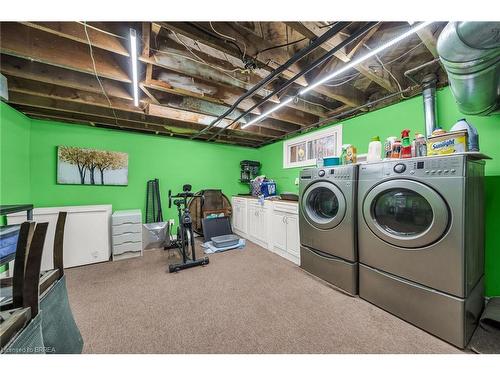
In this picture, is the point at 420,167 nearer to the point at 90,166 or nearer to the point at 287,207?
the point at 287,207

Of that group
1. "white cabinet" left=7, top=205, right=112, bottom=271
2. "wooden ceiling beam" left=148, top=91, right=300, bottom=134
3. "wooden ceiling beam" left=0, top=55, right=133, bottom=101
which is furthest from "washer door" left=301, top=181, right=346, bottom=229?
"white cabinet" left=7, top=205, right=112, bottom=271

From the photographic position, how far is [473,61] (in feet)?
3.61

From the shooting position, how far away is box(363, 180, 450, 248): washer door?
1327 millimetres

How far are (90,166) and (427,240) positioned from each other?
4.70 metres

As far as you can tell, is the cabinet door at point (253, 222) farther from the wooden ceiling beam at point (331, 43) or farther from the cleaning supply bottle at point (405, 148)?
the wooden ceiling beam at point (331, 43)

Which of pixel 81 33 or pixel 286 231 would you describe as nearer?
pixel 81 33

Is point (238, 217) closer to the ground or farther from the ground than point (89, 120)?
closer to the ground

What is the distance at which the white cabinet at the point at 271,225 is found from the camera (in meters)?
2.72

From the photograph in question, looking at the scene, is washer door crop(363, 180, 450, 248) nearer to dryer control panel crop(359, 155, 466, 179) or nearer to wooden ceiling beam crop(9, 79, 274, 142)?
dryer control panel crop(359, 155, 466, 179)

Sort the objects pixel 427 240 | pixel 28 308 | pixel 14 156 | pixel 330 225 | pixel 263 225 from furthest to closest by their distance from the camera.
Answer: pixel 263 225 < pixel 14 156 < pixel 330 225 < pixel 427 240 < pixel 28 308

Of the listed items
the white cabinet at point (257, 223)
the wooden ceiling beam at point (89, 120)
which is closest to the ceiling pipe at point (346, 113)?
the white cabinet at point (257, 223)

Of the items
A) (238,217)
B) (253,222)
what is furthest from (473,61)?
(238,217)
